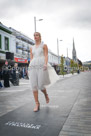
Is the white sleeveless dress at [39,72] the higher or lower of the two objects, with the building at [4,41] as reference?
lower

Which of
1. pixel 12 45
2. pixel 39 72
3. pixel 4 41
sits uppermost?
pixel 4 41

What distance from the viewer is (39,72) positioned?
4020 mm

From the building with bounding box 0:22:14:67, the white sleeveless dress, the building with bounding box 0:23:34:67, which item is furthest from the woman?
the building with bounding box 0:22:14:67

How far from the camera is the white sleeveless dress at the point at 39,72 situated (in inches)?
158

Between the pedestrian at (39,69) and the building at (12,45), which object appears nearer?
the pedestrian at (39,69)

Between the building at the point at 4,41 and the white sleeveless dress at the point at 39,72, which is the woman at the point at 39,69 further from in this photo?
the building at the point at 4,41

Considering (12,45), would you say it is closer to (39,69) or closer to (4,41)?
(4,41)

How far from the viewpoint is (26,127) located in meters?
2.81

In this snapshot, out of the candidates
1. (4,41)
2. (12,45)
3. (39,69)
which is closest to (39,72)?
(39,69)

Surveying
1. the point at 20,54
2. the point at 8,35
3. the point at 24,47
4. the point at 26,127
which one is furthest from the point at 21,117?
the point at 24,47

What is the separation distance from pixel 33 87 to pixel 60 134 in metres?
1.80

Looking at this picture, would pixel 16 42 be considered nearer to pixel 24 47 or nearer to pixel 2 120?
pixel 24 47

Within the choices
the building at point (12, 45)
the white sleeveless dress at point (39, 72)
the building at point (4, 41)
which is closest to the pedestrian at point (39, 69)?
the white sleeveless dress at point (39, 72)

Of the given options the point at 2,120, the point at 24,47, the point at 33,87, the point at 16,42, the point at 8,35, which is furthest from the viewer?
the point at 24,47
